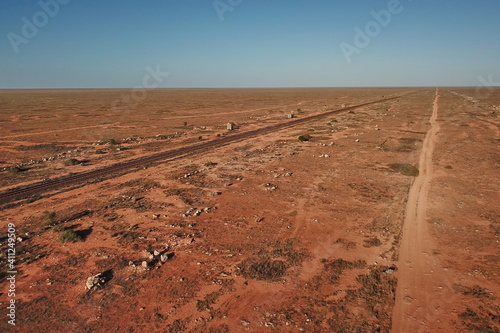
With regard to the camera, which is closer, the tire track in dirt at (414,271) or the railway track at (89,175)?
the tire track in dirt at (414,271)

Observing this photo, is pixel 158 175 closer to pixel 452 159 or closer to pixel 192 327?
pixel 192 327

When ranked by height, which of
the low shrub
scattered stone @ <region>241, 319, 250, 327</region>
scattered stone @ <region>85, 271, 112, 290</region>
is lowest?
scattered stone @ <region>241, 319, 250, 327</region>

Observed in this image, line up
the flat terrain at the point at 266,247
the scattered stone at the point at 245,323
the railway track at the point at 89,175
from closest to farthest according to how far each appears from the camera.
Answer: the scattered stone at the point at 245,323
the flat terrain at the point at 266,247
the railway track at the point at 89,175

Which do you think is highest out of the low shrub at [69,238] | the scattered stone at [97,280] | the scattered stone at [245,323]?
the low shrub at [69,238]

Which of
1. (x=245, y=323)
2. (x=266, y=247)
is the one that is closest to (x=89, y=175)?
(x=266, y=247)

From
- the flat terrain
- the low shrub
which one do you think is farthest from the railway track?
the low shrub

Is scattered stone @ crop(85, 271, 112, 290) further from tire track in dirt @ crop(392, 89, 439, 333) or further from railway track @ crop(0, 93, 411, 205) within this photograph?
railway track @ crop(0, 93, 411, 205)

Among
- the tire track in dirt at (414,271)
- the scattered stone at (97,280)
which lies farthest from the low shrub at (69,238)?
the tire track in dirt at (414,271)

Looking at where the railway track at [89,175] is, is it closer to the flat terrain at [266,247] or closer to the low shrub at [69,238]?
the flat terrain at [266,247]

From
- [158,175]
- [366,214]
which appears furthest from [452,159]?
[158,175]
